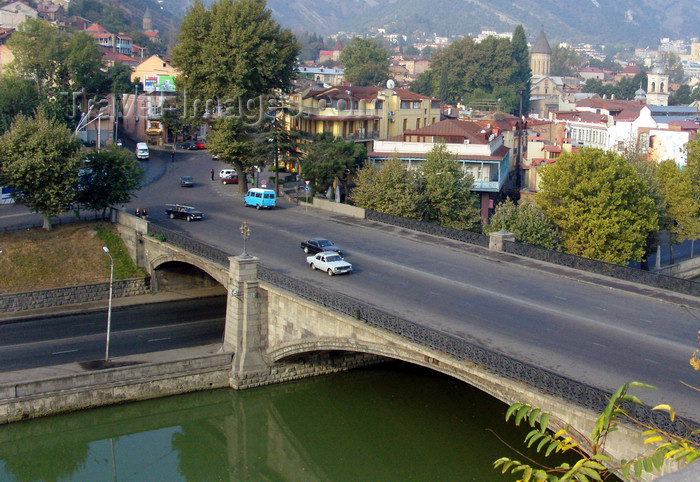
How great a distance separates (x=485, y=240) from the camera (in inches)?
1506

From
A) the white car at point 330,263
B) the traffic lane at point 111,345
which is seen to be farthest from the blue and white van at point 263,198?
the white car at point 330,263

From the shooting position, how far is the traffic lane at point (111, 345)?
107ft

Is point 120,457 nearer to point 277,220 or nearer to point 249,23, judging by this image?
point 277,220

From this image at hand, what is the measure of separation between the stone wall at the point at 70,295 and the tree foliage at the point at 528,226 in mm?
20980

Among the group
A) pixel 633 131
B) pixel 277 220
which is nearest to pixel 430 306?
pixel 277 220

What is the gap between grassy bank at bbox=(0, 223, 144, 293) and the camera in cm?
4184

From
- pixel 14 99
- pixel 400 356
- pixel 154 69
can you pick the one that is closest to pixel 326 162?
pixel 400 356

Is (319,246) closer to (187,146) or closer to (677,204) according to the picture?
(677,204)

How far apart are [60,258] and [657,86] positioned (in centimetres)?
13189

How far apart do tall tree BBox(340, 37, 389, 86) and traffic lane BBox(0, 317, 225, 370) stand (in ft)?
380

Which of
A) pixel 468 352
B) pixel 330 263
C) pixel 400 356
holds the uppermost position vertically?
pixel 330 263

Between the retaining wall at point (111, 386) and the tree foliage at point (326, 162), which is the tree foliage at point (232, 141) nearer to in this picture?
the tree foliage at point (326, 162)

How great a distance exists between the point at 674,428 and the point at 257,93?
44.3 metres

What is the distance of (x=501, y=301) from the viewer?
94.7 ft
